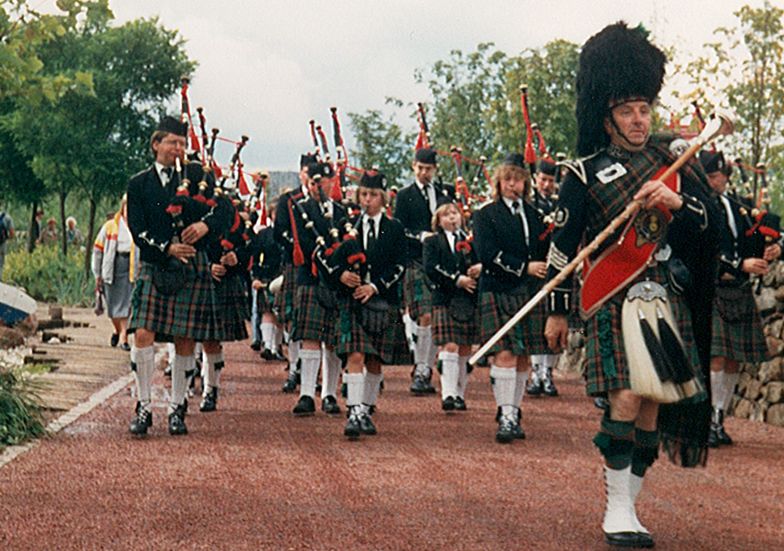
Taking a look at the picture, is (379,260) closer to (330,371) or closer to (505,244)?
(505,244)

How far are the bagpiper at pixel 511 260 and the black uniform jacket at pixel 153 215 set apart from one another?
187 cm

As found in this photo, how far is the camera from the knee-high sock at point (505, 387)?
781 cm

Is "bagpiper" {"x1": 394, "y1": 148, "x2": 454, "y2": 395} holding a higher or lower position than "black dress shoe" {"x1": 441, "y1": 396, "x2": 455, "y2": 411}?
higher

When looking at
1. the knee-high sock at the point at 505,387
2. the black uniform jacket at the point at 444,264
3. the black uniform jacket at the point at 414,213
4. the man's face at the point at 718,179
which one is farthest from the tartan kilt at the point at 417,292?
the man's face at the point at 718,179

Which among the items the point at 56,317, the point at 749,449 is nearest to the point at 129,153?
the point at 56,317

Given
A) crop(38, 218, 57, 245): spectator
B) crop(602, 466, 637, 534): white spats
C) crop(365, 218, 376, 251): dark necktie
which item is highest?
crop(38, 218, 57, 245): spectator

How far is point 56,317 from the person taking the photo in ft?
54.1

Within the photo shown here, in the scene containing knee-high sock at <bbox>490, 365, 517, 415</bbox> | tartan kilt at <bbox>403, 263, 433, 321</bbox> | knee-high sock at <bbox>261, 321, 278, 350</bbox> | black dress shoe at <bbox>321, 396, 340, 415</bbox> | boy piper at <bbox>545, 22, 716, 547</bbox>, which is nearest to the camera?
boy piper at <bbox>545, 22, 716, 547</bbox>

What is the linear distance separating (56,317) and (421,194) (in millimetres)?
7344

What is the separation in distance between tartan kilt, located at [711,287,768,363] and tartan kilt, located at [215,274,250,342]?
3384 mm

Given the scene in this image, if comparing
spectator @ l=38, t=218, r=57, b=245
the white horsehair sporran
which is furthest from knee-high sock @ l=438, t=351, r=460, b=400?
spectator @ l=38, t=218, r=57, b=245

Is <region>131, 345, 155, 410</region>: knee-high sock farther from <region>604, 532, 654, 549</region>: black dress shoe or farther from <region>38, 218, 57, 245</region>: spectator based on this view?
<region>38, 218, 57, 245</region>: spectator

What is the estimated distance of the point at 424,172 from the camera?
10945 millimetres

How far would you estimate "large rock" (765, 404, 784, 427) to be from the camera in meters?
8.66
